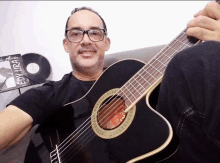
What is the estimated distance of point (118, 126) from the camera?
62 cm

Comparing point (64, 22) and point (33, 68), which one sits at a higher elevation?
point (64, 22)

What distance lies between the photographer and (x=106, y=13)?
1.54 meters

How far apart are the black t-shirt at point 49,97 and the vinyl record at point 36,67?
32 centimetres

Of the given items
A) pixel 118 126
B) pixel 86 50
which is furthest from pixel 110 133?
pixel 86 50

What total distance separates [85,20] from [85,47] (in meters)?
0.18

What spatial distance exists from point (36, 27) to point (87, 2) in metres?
0.58

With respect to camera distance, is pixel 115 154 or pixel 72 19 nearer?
pixel 115 154

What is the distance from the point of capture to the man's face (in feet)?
3.15

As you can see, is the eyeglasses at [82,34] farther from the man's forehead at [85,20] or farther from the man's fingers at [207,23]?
the man's fingers at [207,23]

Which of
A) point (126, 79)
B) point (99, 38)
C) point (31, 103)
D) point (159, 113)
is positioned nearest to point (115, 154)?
point (159, 113)

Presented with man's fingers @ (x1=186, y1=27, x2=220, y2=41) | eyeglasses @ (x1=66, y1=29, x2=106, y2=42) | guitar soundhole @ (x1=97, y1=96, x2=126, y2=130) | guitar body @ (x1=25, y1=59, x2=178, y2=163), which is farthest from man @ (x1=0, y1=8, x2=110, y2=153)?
man's fingers @ (x1=186, y1=27, x2=220, y2=41)

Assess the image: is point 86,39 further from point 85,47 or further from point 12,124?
point 12,124

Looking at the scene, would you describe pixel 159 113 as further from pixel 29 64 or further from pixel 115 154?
pixel 29 64

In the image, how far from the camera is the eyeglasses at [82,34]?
964 mm
